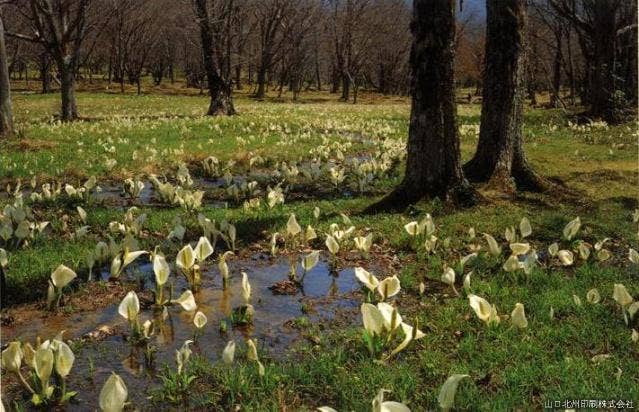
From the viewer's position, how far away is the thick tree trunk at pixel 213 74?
86.2 ft

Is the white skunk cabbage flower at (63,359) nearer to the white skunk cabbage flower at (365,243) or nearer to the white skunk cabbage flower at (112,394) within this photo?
the white skunk cabbage flower at (112,394)

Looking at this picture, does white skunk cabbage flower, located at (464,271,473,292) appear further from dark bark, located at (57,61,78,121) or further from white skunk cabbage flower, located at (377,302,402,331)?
dark bark, located at (57,61,78,121)

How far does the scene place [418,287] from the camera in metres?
5.93

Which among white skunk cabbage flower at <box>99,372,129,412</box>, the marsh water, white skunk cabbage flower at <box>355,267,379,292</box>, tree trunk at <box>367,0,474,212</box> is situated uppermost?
tree trunk at <box>367,0,474,212</box>

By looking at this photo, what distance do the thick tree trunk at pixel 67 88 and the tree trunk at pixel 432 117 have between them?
1883 centimetres

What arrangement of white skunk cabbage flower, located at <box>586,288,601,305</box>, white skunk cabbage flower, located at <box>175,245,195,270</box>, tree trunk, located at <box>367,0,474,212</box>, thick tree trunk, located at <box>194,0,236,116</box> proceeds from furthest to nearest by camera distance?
1. thick tree trunk, located at <box>194,0,236,116</box>
2. tree trunk, located at <box>367,0,474,212</box>
3. white skunk cabbage flower, located at <box>175,245,195,270</box>
4. white skunk cabbage flower, located at <box>586,288,601,305</box>

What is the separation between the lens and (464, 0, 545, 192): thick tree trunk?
9516 millimetres

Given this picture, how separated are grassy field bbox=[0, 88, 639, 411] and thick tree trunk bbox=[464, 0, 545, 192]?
54 centimetres

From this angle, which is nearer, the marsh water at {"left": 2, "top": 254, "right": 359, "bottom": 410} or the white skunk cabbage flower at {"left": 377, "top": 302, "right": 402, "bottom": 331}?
the white skunk cabbage flower at {"left": 377, "top": 302, "right": 402, "bottom": 331}

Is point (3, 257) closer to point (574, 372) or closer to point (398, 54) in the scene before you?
point (574, 372)

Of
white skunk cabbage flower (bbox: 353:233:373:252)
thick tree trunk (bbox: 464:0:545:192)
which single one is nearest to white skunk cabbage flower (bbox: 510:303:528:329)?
white skunk cabbage flower (bbox: 353:233:373:252)

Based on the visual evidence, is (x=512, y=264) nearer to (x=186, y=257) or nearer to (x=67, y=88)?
(x=186, y=257)

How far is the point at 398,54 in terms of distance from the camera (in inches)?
2928

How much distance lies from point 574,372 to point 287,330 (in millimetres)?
2270
